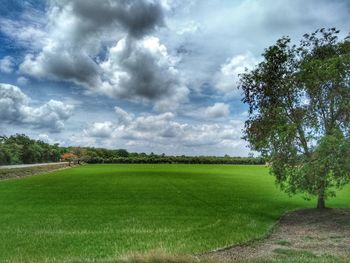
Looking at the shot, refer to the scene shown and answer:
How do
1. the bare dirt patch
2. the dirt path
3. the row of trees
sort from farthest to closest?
the row of trees, the bare dirt patch, the dirt path

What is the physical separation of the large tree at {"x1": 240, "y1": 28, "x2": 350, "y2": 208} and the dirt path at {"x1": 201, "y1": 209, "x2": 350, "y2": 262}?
127cm

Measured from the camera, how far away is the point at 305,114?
2245 cm

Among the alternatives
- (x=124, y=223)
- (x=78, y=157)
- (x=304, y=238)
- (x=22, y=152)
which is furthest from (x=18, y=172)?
(x=78, y=157)

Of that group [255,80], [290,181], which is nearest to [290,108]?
[255,80]

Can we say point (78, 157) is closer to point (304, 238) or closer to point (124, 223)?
point (124, 223)

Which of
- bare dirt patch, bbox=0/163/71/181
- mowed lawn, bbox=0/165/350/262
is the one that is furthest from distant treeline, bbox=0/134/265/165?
mowed lawn, bbox=0/165/350/262

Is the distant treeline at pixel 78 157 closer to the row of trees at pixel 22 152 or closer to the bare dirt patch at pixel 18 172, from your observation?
the row of trees at pixel 22 152

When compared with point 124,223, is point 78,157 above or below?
above

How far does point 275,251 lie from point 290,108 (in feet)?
37.4

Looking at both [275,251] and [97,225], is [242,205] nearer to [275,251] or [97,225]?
[97,225]

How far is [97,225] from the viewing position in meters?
20.0

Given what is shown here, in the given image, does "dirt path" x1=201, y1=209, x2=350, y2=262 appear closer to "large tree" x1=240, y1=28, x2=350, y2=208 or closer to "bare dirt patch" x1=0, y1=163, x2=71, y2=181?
"large tree" x1=240, y1=28, x2=350, y2=208

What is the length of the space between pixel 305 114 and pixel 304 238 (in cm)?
796

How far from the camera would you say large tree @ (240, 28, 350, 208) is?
20422 mm
